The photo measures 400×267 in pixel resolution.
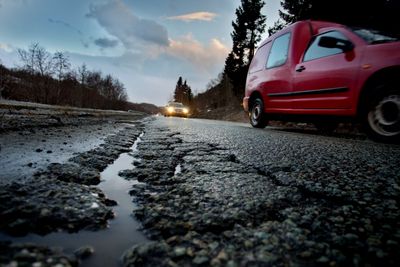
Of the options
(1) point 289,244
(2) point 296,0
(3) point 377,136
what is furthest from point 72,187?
(2) point 296,0

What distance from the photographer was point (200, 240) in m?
0.76

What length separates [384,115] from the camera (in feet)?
9.95

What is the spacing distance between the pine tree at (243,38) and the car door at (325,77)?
803 inches

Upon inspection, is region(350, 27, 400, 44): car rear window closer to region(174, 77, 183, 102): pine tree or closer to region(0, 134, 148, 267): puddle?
region(0, 134, 148, 267): puddle

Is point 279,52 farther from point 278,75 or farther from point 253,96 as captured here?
point 253,96

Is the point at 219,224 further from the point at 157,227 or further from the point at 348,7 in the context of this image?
the point at 348,7

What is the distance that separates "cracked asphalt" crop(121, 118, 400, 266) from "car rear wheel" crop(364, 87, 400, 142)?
1.46 meters

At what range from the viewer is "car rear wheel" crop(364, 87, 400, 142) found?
2.90 meters

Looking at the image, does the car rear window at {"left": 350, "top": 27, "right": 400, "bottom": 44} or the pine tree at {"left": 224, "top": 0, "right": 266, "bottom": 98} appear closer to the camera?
the car rear window at {"left": 350, "top": 27, "right": 400, "bottom": 44}

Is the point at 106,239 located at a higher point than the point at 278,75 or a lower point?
lower

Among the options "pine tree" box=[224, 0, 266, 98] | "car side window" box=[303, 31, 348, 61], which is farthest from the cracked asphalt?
"pine tree" box=[224, 0, 266, 98]

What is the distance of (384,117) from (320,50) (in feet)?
4.30

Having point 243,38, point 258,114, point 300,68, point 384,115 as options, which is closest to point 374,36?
→ point 384,115

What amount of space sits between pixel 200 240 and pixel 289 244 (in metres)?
0.23
